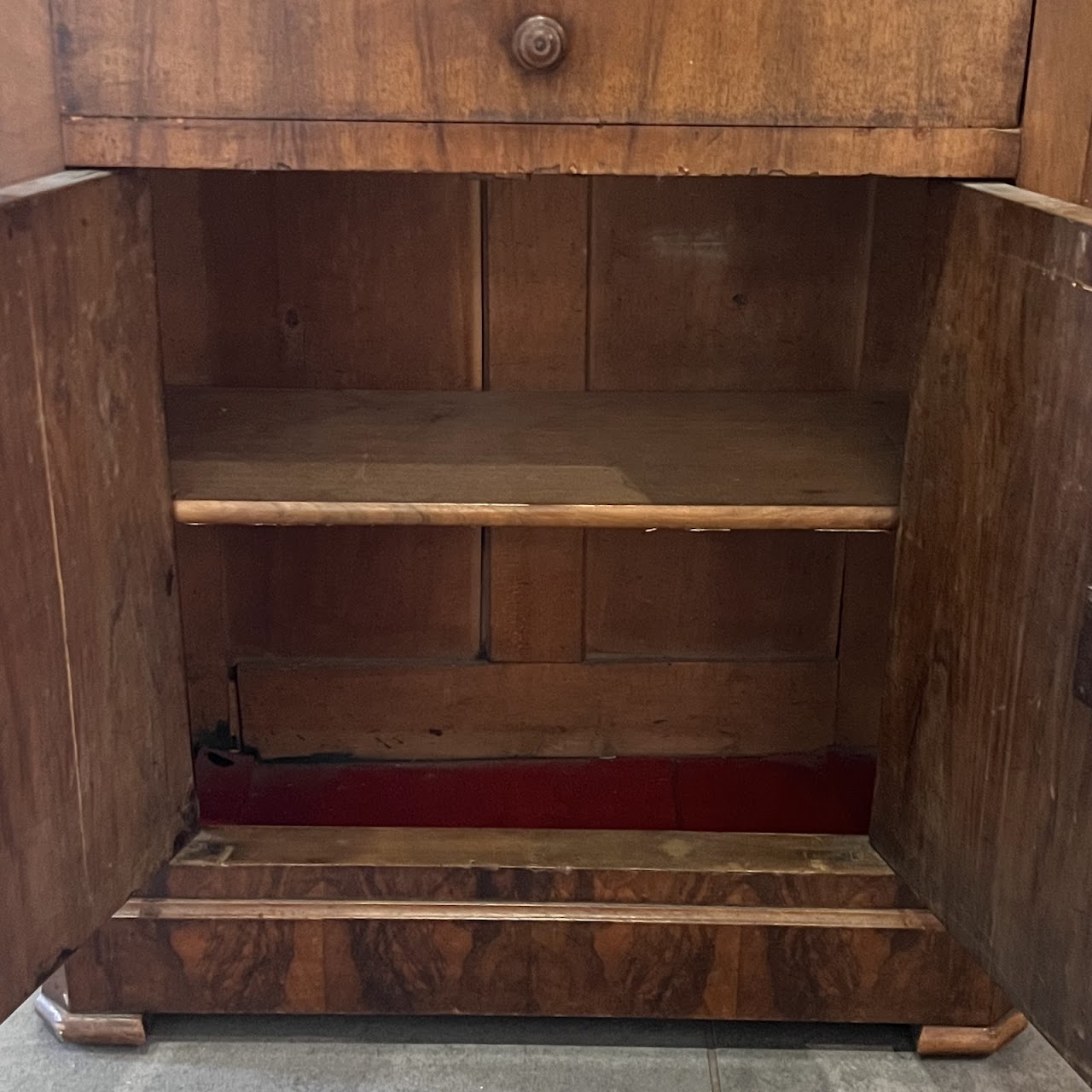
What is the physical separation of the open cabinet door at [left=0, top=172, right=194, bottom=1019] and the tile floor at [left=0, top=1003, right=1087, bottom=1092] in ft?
0.61

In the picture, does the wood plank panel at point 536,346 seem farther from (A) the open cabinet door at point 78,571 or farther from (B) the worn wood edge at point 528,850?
(A) the open cabinet door at point 78,571

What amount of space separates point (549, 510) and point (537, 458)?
0.12 m

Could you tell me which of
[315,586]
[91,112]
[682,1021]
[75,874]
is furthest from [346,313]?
[682,1021]

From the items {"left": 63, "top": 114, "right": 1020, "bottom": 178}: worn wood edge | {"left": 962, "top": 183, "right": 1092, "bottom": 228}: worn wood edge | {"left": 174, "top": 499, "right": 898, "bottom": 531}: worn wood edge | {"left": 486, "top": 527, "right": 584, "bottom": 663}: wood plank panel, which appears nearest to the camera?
{"left": 962, "top": 183, "right": 1092, "bottom": 228}: worn wood edge

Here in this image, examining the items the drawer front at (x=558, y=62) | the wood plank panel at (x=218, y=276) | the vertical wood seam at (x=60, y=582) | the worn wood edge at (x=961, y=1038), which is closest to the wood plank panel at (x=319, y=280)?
the wood plank panel at (x=218, y=276)

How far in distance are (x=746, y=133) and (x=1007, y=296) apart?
0.64 ft

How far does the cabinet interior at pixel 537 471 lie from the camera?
1.19 metres

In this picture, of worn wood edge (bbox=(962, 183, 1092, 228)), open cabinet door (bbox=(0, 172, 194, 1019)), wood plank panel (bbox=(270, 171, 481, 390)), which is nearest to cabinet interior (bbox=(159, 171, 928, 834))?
wood plank panel (bbox=(270, 171, 481, 390))

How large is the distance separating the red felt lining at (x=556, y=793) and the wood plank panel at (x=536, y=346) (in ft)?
0.40

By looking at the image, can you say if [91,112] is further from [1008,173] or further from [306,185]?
[1008,173]

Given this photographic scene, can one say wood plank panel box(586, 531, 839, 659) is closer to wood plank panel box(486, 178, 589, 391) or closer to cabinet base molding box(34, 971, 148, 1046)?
wood plank panel box(486, 178, 589, 391)

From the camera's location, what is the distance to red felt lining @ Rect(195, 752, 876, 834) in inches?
51.3

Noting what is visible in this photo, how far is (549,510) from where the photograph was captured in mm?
1015

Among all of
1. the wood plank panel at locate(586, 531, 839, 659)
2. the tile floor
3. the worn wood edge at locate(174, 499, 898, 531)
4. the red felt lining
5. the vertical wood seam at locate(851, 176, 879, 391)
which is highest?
the vertical wood seam at locate(851, 176, 879, 391)
